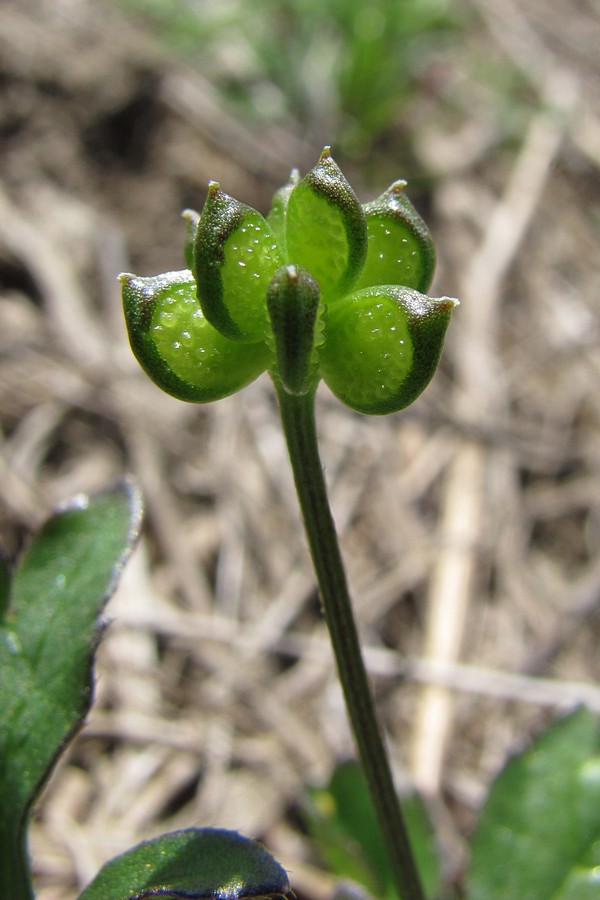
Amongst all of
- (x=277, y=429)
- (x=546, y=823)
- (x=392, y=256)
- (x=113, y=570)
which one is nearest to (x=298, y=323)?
(x=392, y=256)

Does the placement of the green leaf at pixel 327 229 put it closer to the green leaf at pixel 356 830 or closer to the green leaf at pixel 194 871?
the green leaf at pixel 194 871

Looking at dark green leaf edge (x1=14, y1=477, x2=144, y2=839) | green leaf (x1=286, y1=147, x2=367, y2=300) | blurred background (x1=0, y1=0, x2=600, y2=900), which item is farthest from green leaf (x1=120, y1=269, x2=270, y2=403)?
blurred background (x1=0, y1=0, x2=600, y2=900)

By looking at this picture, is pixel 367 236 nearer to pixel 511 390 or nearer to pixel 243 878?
pixel 243 878

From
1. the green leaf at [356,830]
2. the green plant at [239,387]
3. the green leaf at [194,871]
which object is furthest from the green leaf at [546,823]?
the green leaf at [194,871]

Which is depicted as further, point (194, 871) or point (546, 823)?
point (546, 823)

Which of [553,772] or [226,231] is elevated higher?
[226,231]

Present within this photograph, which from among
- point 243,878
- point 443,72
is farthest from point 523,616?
point 443,72

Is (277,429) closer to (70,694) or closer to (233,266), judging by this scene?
(70,694)
